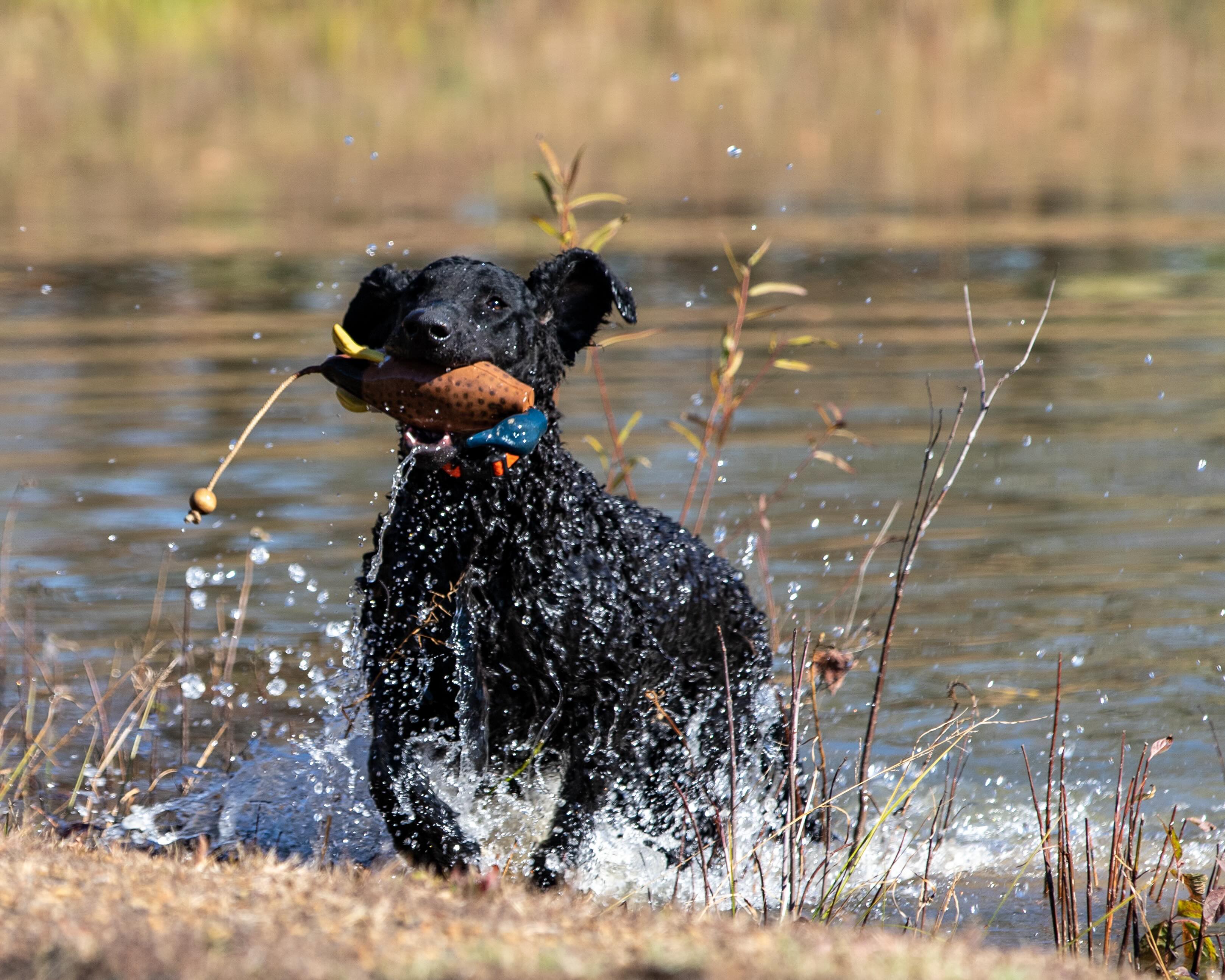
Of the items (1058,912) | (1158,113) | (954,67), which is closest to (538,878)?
(1058,912)

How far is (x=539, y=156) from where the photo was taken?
21.5 metres

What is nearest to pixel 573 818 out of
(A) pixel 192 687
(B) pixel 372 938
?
(B) pixel 372 938

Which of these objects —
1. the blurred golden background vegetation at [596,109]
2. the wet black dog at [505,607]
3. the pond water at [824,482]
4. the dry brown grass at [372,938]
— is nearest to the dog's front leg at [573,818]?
the wet black dog at [505,607]

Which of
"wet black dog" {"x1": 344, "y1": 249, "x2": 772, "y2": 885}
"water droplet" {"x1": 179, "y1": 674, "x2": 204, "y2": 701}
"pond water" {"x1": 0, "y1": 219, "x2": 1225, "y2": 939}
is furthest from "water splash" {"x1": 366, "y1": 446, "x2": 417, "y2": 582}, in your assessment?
"water droplet" {"x1": 179, "y1": 674, "x2": 204, "y2": 701}

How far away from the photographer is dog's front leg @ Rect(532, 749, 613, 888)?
4.95 metres

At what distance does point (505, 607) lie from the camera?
16.0 feet

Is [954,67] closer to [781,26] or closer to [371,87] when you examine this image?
[781,26]

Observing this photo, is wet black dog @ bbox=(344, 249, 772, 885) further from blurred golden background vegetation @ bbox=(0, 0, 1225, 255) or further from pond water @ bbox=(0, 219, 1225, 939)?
blurred golden background vegetation @ bbox=(0, 0, 1225, 255)

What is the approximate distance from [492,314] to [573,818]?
1560 millimetres

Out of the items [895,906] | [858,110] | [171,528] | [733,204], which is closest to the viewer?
[895,906]

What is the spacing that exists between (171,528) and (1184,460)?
5881 millimetres

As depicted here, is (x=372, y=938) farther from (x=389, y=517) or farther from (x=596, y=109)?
(x=596, y=109)

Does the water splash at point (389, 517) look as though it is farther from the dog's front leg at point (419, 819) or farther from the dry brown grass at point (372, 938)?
the dry brown grass at point (372, 938)

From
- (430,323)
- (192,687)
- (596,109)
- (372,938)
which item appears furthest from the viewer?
(596,109)
